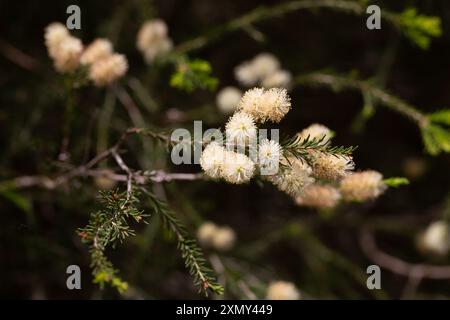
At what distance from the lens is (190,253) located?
4.57ft

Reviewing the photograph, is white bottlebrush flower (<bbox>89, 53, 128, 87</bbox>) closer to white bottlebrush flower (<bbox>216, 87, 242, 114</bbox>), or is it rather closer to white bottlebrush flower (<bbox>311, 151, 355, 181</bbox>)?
white bottlebrush flower (<bbox>216, 87, 242, 114</bbox>)

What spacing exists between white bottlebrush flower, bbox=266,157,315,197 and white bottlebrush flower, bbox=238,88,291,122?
0.13 m

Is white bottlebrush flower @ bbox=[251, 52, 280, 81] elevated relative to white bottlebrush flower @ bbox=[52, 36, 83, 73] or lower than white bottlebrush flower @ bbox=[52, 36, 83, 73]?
elevated

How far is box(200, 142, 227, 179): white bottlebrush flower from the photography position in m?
1.22

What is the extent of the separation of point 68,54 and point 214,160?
3.05ft

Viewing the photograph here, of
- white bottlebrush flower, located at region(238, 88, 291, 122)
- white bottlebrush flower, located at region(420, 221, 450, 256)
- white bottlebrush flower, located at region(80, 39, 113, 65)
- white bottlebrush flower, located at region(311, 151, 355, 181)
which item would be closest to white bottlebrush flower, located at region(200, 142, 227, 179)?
white bottlebrush flower, located at region(238, 88, 291, 122)

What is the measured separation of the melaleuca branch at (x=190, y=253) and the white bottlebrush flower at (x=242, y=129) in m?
0.37

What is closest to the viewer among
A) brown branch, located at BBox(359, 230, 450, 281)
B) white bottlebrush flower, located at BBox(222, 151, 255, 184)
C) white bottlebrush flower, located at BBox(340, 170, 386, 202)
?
white bottlebrush flower, located at BBox(222, 151, 255, 184)

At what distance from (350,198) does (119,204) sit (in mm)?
777

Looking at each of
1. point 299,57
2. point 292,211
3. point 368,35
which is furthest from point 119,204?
point 368,35

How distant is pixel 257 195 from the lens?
3.68 meters

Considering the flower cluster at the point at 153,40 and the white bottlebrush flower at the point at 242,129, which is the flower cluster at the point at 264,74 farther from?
the white bottlebrush flower at the point at 242,129
